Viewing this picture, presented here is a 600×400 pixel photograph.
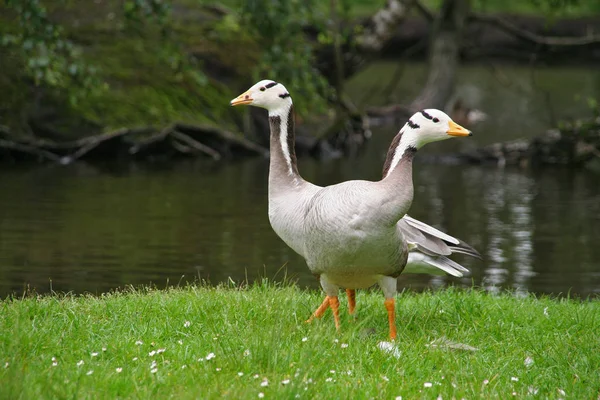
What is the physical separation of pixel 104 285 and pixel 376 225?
4.71 m

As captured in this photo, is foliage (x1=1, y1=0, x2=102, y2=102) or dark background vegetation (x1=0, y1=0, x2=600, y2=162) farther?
dark background vegetation (x1=0, y1=0, x2=600, y2=162)

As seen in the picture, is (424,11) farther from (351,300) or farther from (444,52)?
(351,300)

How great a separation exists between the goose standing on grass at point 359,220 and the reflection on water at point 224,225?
1.44 metres

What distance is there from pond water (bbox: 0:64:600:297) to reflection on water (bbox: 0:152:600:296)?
0.02 m

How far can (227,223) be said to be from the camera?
43.8 feet

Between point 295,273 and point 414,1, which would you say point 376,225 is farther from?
point 414,1

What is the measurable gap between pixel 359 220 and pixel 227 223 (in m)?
7.70

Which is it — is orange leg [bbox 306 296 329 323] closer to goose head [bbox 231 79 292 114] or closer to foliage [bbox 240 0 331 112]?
goose head [bbox 231 79 292 114]

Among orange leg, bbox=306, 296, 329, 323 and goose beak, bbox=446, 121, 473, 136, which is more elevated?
goose beak, bbox=446, 121, 473, 136

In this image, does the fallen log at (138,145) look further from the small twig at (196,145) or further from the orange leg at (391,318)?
the orange leg at (391,318)

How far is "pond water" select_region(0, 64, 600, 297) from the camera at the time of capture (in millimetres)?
10445

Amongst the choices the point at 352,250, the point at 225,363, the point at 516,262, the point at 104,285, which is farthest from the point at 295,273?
the point at 225,363

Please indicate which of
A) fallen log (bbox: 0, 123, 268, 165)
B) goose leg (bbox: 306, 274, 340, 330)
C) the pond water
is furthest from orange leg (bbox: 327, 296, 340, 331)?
fallen log (bbox: 0, 123, 268, 165)

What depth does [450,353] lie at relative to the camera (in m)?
5.59
